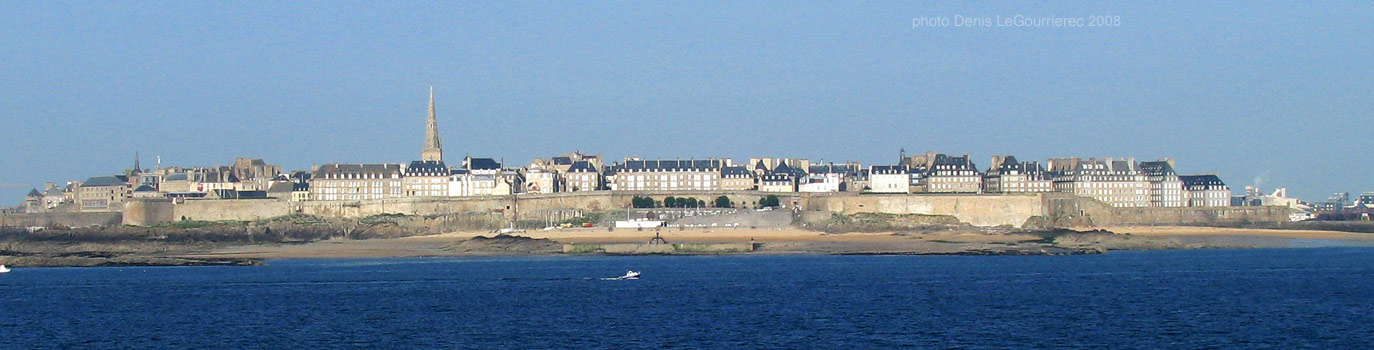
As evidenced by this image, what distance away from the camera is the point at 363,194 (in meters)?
92.7

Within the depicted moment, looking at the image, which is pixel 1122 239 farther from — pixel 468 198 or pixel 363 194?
pixel 363 194

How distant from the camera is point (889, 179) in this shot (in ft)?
301

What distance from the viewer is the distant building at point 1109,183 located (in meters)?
88.8

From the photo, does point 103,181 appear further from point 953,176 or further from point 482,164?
point 953,176

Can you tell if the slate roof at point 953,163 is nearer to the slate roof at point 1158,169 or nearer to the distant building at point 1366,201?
the slate roof at point 1158,169

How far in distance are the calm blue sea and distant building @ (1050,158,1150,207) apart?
35.6 metres

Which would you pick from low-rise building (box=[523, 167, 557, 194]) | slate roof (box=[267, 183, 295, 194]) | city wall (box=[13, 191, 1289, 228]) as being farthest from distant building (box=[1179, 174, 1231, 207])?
slate roof (box=[267, 183, 295, 194])

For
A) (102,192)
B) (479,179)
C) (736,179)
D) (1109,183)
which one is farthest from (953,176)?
(102,192)

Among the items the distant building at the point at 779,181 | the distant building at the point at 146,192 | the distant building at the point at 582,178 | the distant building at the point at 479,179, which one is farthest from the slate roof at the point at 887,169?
the distant building at the point at 146,192

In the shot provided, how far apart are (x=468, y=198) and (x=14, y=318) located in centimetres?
4844

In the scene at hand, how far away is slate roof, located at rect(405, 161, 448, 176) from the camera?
306 feet

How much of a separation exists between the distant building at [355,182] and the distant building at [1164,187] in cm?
4017

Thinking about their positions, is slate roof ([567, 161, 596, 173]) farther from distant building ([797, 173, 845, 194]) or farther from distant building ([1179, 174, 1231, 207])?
distant building ([1179, 174, 1231, 207])

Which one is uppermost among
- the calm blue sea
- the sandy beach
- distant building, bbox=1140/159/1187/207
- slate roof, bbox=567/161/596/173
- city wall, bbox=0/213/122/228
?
slate roof, bbox=567/161/596/173
